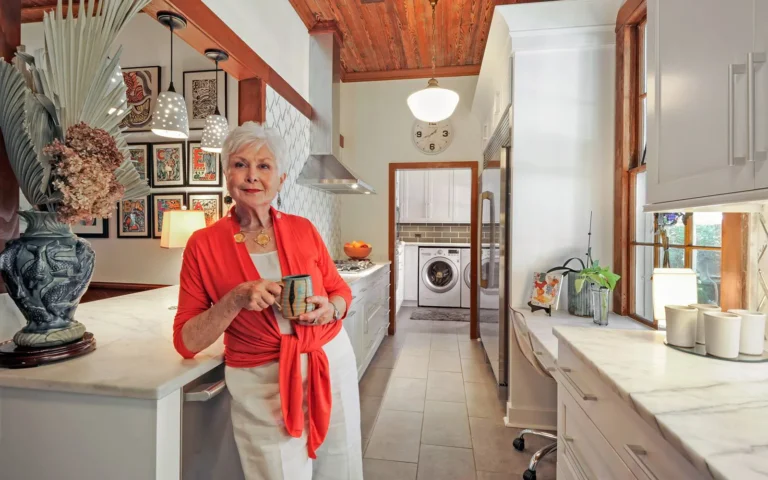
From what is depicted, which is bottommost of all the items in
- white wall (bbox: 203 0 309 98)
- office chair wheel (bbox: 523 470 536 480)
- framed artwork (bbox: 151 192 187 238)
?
office chair wheel (bbox: 523 470 536 480)

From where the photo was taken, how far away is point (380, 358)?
3758 millimetres

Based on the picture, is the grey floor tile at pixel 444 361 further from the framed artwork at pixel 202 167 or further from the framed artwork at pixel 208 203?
the framed artwork at pixel 202 167

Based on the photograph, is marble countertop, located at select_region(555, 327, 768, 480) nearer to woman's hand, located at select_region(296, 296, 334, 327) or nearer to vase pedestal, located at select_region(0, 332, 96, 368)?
woman's hand, located at select_region(296, 296, 334, 327)

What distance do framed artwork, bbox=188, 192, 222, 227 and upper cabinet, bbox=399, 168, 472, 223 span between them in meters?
3.73

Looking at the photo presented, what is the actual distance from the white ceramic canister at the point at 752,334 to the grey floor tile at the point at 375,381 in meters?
2.33

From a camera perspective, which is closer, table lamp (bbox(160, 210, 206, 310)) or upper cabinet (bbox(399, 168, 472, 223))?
table lamp (bbox(160, 210, 206, 310))

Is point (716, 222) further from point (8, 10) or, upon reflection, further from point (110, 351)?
point (8, 10)

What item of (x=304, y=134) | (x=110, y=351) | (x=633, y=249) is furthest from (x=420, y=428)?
(x=304, y=134)

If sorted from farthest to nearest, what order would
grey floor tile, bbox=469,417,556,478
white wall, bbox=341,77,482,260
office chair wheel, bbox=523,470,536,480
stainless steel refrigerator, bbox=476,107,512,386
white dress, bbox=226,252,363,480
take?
white wall, bbox=341,77,482,260, stainless steel refrigerator, bbox=476,107,512,386, grey floor tile, bbox=469,417,556,478, office chair wheel, bbox=523,470,536,480, white dress, bbox=226,252,363,480

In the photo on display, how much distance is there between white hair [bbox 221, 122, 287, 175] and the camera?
115 centimetres

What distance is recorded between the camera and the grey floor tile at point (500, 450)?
6.61 feet

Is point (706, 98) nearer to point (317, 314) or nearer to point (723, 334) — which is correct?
Result: point (723, 334)

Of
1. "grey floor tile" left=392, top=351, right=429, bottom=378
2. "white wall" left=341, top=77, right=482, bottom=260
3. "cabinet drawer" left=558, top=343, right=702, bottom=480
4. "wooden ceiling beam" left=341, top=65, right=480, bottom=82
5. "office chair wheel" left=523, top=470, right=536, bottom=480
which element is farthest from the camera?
"white wall" left=341, top=77, right=482, bottom=260

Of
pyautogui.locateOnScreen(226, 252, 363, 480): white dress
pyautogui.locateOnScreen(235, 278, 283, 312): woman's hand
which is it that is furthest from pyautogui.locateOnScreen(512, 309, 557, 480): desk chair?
pyautogui.locateOnScreen(235, 278, 283, 312): woman's hand
